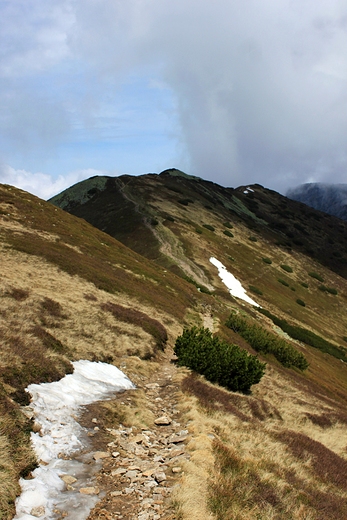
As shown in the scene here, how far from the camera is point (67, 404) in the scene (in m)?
13.3

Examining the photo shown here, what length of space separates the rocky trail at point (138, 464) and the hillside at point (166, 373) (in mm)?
50

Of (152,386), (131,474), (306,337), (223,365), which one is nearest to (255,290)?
(306,337)

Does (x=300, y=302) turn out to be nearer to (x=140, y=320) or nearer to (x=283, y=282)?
(x=283, y=282)

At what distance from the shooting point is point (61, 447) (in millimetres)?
10578

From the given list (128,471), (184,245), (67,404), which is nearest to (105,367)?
(67,404)

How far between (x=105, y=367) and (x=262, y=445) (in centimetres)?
917

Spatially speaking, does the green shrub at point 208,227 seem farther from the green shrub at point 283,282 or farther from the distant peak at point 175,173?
the distant peak at point 175,173

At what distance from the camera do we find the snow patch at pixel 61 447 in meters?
8.04

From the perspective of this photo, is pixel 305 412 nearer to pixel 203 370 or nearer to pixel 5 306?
pixel 203 370

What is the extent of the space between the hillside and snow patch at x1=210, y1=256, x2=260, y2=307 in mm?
1662

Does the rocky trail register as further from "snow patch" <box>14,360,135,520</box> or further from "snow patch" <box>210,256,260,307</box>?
"snow patch" <box>210,256,260,307</box>

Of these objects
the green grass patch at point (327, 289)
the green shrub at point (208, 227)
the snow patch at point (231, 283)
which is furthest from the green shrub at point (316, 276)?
the snow patch at point (231, 283)

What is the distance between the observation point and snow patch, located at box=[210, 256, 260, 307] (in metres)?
59.9

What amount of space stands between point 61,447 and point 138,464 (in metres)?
2.26
